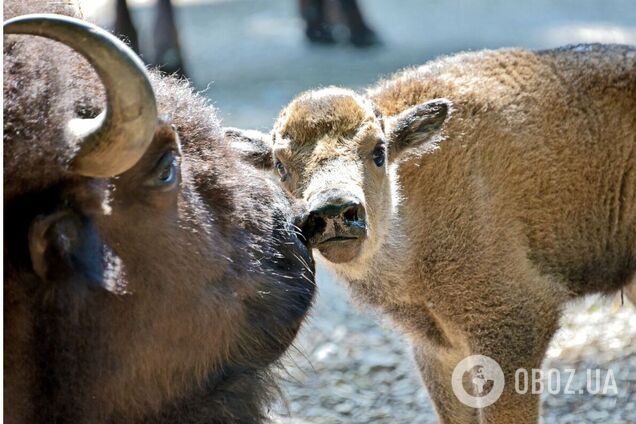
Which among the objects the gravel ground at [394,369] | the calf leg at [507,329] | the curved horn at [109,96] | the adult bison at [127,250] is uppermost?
the curved horn at [109,96]

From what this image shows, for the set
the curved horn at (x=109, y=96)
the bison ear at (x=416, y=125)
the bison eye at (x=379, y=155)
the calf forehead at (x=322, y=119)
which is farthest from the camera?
the bison ear at (x=416, y=125)

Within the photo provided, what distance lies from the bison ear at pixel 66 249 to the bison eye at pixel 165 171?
0.20 m

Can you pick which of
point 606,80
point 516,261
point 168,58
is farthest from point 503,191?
point 168,58

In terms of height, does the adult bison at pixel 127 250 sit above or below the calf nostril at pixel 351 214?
above

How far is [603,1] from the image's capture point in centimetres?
1138

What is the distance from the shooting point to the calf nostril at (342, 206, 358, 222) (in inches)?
135

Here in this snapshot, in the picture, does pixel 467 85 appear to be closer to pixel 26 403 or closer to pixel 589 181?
pixel 589 181

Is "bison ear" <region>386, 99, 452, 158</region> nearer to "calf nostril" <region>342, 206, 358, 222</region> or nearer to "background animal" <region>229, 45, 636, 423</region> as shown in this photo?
"background animal" <region>229, 45, 636, 423</region>

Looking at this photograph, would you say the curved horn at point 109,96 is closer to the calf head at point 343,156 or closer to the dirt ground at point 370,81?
the dirt ground at point 370,81

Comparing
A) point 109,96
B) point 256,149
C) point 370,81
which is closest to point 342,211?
point 256,149

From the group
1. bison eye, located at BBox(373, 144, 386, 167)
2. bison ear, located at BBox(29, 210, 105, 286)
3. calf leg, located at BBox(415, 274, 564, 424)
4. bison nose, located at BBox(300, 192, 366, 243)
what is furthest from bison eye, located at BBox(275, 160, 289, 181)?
bison ear, located at BBox(29, 210, 105, 286)

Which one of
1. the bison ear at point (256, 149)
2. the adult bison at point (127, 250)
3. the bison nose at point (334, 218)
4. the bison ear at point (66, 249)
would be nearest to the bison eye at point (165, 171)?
the adult bison at point (127, 250)

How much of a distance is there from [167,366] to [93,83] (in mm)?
672

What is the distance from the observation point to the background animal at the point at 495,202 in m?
4.29
